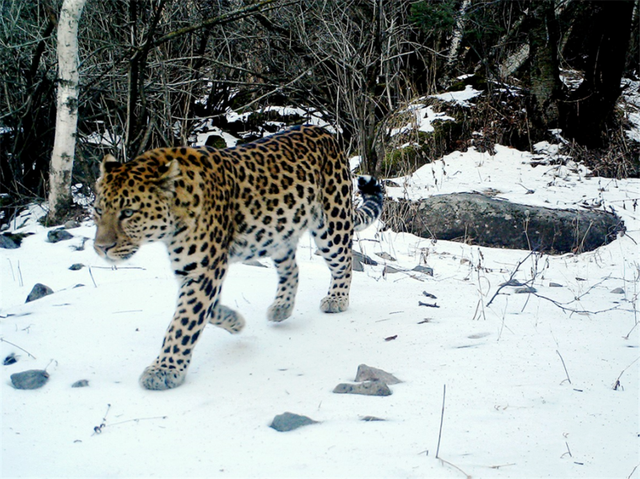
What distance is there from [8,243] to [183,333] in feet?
18.3

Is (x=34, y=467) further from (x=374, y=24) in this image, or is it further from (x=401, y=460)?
(x=374, y=24)

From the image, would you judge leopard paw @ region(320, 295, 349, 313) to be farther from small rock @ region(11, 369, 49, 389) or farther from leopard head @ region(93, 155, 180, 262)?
small rock @ region(11, 369, 49, 389)

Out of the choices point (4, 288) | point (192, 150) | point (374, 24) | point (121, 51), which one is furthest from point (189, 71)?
point (192, 150)

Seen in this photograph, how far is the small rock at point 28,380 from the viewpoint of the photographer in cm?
427

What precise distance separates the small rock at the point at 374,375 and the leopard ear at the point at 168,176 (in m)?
1.72

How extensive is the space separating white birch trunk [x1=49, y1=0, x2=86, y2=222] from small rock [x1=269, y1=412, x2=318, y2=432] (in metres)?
6.76

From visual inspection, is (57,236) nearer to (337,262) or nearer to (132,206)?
(337,262)

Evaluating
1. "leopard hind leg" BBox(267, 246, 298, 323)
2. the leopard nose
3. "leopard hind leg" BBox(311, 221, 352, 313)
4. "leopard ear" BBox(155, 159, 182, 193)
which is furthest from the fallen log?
the leopard nose

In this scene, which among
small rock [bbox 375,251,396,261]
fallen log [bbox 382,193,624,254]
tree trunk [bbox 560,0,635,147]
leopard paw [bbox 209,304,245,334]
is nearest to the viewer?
leopard paw [bbox 209,304,245,334]

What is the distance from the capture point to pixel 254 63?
13.0 metres

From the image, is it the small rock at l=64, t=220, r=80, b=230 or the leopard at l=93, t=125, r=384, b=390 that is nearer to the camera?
the leopard at l=93, t=125, r=384, b=390

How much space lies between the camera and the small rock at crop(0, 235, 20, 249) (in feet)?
Answer: 29.0

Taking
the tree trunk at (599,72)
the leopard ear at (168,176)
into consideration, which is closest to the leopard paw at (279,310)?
the leopard ear at (168,176)

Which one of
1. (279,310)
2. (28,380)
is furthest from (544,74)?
(28,380)
